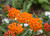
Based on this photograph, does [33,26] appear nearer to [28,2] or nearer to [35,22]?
[35,22]

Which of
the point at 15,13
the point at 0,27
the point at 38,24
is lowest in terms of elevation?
the point at 0,27

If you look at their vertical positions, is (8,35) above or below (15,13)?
below

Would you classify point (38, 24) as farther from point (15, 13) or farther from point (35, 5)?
point (35, 5)

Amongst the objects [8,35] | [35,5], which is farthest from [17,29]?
[35,5]

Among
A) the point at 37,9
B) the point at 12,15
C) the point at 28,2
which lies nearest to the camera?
the point at 12,15

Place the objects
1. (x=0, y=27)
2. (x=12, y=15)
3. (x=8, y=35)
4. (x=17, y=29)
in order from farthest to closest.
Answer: (x=0, y=27) → (x=12, y=15) → (x=17, y=29) → (x=8, y=35)

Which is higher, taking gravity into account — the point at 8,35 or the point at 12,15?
the point at 12,15

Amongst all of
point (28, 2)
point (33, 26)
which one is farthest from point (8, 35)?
point (28, 2)

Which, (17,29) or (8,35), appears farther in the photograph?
(17,29)

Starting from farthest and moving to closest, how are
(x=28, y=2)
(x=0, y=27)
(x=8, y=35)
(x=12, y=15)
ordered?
(x=28, y=2), (x=0, y=27), (x=12, y=15), (x=8, y=35)
